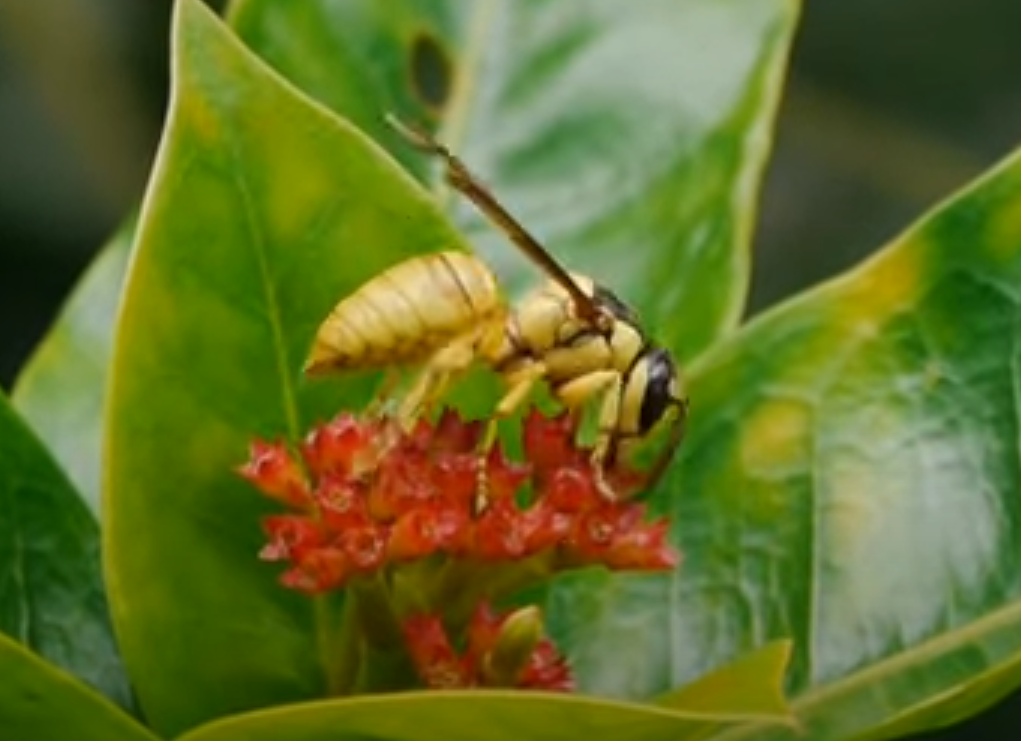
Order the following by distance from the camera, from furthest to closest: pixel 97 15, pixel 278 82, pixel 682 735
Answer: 1. pixel 97 15
2. pixel 278 82
3. pixel 682 735

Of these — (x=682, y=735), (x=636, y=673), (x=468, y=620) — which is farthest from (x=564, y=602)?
(x=682, y=735)

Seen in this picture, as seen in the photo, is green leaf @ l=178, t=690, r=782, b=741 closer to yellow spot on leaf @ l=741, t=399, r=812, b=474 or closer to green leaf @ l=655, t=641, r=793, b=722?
green leaf @ l=655, t=641, r=793, b=722

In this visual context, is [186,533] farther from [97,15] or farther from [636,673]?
[97,15]

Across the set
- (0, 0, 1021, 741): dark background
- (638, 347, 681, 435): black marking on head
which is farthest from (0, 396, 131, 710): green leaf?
(0, 0, 1021, 741): dark background

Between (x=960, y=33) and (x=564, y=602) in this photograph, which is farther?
(x=960, y=33)

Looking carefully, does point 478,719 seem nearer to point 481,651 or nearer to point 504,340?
point 481,651

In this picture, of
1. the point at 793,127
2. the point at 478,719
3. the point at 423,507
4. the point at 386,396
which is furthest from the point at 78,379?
the point at 793,127
